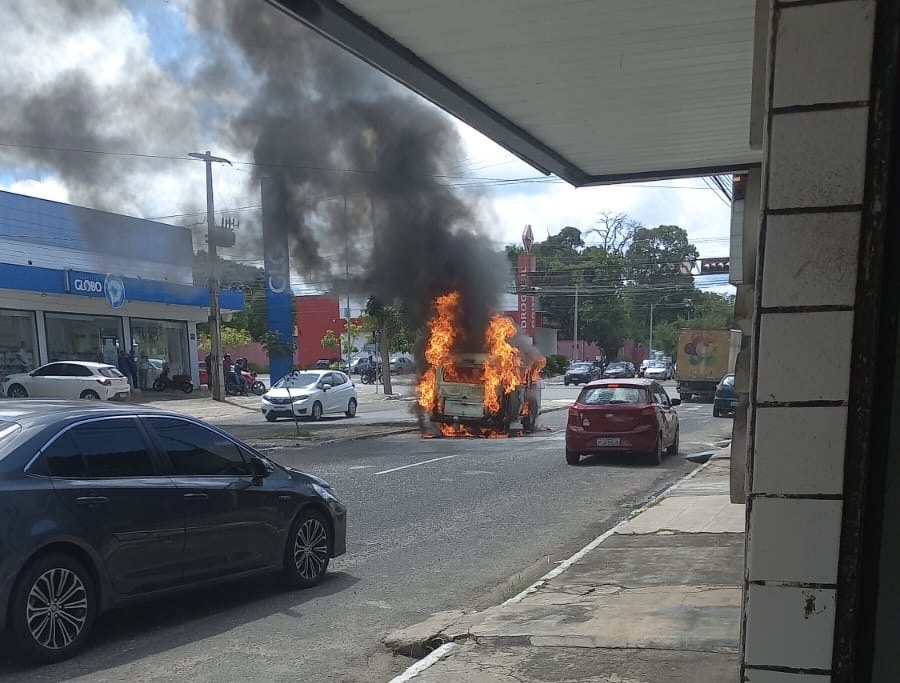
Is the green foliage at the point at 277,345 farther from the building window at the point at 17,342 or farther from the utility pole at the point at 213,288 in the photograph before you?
the building window at the point at 17,342

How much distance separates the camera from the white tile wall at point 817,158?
195 centimetres

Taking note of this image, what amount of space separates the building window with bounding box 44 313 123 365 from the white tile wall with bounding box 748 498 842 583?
30.1m

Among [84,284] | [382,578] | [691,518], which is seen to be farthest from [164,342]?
[382,578]

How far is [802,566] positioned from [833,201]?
93cm

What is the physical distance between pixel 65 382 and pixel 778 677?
25202 millimetres

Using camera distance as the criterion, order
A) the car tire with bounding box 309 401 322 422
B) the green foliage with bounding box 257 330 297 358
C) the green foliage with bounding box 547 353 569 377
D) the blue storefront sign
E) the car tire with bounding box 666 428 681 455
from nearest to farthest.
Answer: the car tire with bounding box 666 428 681 455
the car tire with bounding box 309 401 322 422
the blue storefront sign
the green foliage with bounding box 257 330 297 358
the green foliage with bounding box 547 353 569 377

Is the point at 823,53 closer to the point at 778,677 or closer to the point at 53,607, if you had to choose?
the point at 778,677

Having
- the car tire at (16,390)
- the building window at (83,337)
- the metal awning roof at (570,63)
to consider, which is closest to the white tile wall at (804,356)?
the metal awning roof at (570,63)

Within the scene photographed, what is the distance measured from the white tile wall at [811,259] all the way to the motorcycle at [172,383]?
32.0 m

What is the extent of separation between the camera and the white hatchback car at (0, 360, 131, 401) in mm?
23859

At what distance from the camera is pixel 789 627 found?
6.76 feet

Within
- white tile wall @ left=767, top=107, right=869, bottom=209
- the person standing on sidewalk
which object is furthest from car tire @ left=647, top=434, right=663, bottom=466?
the person standing on sidewalk

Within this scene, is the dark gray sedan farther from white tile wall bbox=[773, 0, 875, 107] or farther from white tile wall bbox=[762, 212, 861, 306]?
white tile wall bbox=[773, 0, 875, 107]

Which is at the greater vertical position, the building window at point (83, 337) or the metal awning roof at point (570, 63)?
the metal awning roof at point (570, 63)
